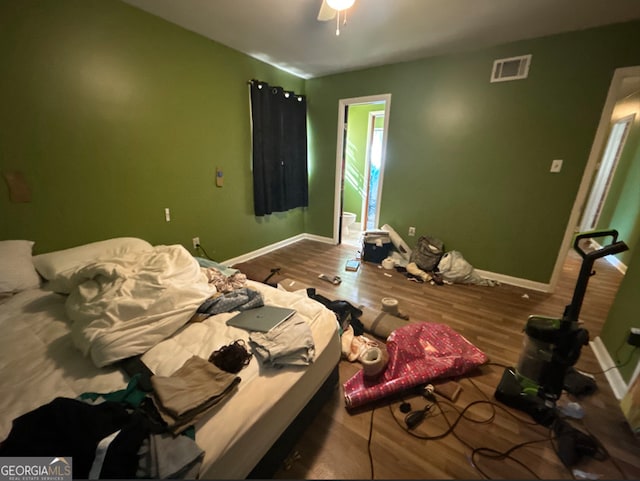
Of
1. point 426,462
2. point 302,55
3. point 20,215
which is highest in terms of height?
point 302,55

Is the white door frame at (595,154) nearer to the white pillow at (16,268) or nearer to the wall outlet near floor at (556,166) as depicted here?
the wall outlet near floor at (556,166)

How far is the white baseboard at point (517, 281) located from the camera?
9.21 feet

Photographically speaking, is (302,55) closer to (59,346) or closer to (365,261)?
(365,261)

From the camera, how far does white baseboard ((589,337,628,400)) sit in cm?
154

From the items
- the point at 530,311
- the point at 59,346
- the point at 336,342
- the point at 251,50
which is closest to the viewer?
the point at 59,346

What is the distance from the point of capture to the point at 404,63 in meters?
3.11

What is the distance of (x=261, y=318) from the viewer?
1.34 metres

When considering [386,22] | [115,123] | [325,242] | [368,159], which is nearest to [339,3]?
[386,22]

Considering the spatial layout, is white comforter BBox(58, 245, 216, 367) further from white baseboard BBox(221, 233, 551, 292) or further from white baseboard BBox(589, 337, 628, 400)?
white baseboard BBox(589, 337, 628, 400)

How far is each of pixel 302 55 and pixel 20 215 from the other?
3052mm

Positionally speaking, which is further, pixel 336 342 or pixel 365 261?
pixel 365 261

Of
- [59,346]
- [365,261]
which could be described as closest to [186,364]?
[59,346]

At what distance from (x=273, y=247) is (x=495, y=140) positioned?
10.5 ft

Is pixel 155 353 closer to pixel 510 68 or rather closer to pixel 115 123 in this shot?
pixel 115 123
